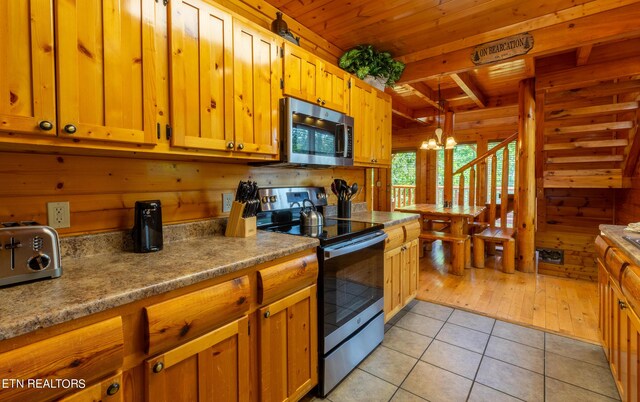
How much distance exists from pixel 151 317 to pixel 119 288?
0.13m

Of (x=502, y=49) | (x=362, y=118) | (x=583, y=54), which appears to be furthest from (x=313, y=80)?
(x=583, y=54)

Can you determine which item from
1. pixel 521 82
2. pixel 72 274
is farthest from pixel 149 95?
pixel 521 82

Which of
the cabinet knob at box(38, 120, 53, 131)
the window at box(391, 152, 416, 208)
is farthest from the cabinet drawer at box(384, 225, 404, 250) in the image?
the window at box(391, 152, 416, 208)

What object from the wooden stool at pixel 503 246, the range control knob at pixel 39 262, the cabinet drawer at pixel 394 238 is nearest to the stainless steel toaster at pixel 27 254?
the range control knob at pixel 39 262

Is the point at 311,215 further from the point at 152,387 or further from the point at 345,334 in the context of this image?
the point at 152,387

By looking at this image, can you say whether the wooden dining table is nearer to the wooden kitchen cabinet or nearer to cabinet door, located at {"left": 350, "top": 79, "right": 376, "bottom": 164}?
the wooden kitchen cabinet

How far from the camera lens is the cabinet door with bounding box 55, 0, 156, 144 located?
107 centimetres

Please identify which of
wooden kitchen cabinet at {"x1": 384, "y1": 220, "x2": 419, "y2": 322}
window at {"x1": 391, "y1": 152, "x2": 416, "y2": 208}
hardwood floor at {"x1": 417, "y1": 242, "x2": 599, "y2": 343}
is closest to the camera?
wooden kitchen cabinet at {"x1": 384, "y1": 220, "x2": 419, "y2": 322}

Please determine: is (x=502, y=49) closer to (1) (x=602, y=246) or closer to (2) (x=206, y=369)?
(1) (x=602, y=246)

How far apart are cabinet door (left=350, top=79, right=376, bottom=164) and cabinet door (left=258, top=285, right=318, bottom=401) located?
56.8 inches

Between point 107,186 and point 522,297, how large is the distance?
371 cm

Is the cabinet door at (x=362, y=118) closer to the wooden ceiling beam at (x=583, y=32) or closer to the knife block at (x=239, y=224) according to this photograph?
the wooden ceiling beam at (x=583, y=32)

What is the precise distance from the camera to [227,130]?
162cm

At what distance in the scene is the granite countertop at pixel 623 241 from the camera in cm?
128
